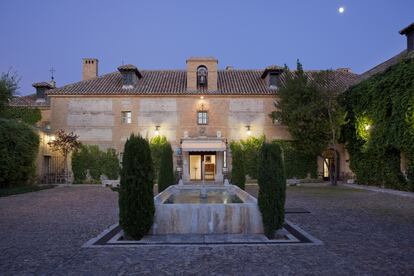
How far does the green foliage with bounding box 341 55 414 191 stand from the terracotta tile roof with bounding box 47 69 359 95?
3.47m

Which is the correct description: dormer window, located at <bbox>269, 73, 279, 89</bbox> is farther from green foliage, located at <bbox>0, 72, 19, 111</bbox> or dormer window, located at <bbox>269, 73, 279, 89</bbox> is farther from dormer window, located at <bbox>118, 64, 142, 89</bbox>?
green foliage, located at <bbox>0, 72, 19, 111</bbox>

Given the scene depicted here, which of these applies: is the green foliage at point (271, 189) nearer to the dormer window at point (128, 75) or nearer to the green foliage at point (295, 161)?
the green foliage at point (295, 161)

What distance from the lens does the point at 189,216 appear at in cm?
780

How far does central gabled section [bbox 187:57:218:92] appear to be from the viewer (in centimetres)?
2673

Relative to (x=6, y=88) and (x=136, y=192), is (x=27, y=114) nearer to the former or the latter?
(x=6, y=88)

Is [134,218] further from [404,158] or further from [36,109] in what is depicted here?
[36,109]

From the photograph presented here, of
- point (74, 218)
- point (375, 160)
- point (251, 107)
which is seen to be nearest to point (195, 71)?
point (251, 107)

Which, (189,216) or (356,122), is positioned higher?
(356,122)

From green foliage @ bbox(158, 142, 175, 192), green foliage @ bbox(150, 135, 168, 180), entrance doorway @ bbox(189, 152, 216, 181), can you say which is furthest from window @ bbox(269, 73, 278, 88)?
green foliage @ bbox(158, 142, 175, 192)

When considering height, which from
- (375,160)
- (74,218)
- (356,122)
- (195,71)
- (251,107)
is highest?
(195,71)

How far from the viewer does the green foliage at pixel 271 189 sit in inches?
287

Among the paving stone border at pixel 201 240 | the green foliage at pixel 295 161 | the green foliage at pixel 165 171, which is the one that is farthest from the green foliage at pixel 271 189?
the green foliage at pixel 295 161

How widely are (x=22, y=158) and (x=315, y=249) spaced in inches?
733

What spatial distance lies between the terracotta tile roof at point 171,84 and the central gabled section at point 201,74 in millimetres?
573
